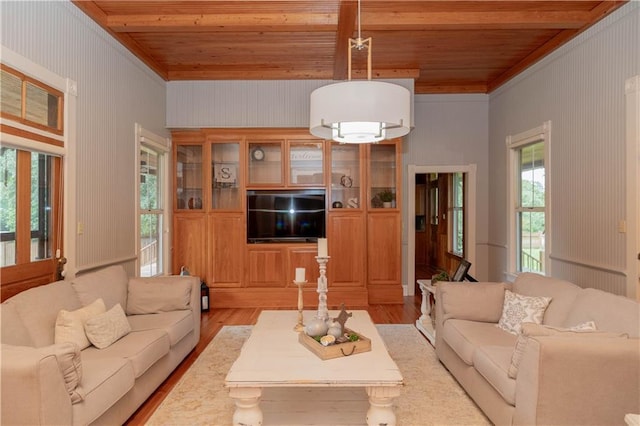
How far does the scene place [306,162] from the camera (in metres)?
5.66

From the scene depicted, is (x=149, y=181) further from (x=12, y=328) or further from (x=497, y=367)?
(x=497, y=367)

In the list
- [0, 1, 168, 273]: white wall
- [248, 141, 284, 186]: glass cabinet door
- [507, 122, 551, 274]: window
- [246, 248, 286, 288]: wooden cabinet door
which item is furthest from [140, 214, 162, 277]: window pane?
[507, 122, 551, 274]: window

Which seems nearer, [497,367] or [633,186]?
[497,367]

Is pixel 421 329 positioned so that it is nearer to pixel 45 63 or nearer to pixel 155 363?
pixel 155 363

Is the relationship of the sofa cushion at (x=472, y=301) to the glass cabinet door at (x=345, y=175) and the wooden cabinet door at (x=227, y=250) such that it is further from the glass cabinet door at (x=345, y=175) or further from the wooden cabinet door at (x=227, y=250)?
the wooden cabinet door at (x=227, y=250)

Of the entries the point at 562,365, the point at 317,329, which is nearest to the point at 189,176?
the point at 317,329

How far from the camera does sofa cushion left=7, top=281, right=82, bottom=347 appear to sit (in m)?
2.32

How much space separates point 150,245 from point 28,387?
344 cm

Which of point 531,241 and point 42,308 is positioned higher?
point 531,241

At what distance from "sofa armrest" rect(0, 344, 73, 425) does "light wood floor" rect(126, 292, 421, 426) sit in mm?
1254

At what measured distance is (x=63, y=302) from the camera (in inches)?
104

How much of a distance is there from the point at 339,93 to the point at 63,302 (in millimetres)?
2316

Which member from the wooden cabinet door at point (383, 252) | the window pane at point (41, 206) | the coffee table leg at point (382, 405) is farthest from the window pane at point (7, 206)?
the wooden cabinet door at point (383, 252)

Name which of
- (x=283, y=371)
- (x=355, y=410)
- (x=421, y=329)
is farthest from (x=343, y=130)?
(x=421, y=329)
